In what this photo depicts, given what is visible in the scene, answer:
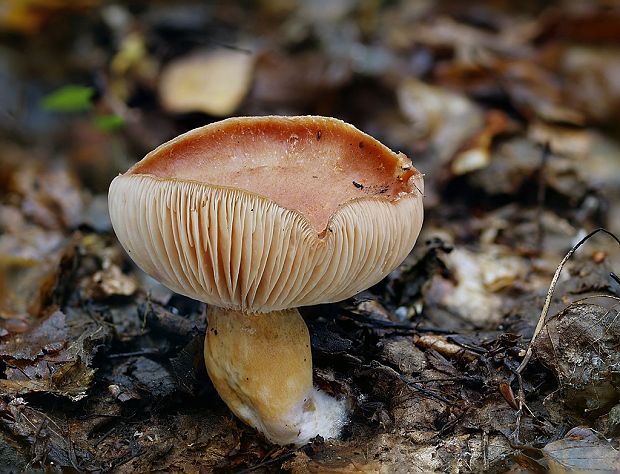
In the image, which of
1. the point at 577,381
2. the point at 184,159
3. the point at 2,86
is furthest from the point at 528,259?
the point at 2,86

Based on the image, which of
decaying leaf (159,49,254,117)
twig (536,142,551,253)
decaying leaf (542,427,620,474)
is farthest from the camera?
decaying leaf (159,49,254,117)

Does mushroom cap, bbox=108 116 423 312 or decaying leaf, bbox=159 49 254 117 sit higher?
mushroom cap, bbox=108 116 423 312

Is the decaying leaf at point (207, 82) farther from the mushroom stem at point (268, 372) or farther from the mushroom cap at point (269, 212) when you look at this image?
the mushroom stem at point (268, 372)

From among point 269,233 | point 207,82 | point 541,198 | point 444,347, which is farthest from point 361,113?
point 269,233

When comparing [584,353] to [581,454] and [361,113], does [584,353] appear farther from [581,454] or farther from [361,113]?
[361,113]

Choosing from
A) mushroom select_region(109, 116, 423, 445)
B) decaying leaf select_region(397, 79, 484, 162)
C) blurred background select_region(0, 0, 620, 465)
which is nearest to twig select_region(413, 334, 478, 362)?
blurred background select_region(0, 0, 620, 465)

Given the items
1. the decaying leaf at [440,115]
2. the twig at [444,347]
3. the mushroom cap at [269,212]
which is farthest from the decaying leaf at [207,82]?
the twig at [444,347]

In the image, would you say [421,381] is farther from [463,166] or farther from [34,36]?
[34,36]

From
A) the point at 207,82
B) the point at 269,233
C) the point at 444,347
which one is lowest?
the point at 444,347

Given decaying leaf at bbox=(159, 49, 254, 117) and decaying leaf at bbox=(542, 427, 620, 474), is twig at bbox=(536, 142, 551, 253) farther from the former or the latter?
decaying leaf at bbox=(159, 49, 254, 117)
